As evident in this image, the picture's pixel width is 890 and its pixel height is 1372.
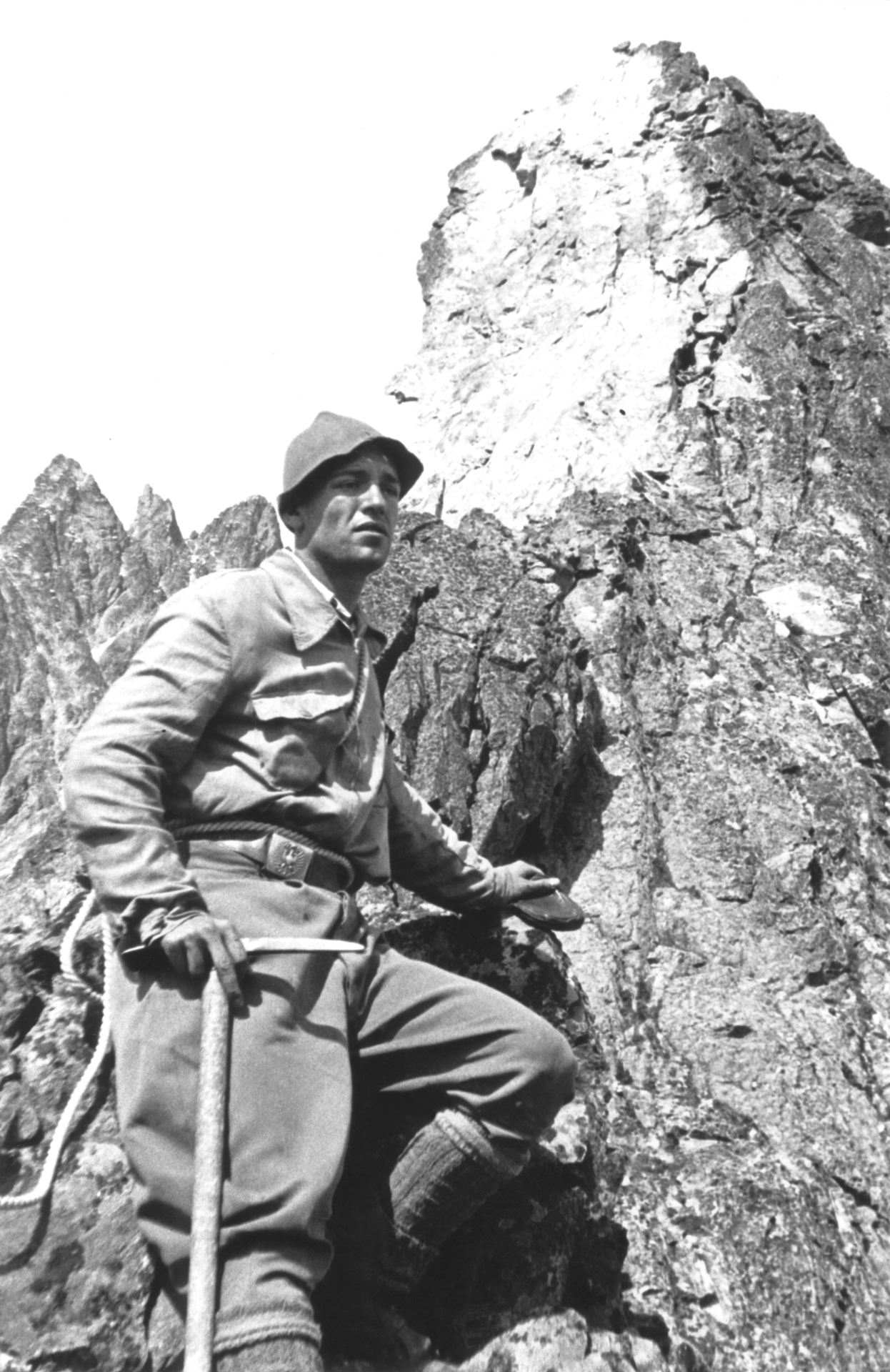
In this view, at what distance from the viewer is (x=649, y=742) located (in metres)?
9.24

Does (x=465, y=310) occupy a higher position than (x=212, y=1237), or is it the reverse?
(x=465, y=310)

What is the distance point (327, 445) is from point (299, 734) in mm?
1235

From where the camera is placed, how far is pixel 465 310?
49.5 ft

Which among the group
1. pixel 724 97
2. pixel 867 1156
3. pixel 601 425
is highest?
pixel 724 97

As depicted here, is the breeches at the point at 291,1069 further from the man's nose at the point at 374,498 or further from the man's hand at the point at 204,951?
the man's nose at the point at 374,498

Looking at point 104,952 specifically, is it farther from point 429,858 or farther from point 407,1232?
point 407,1232

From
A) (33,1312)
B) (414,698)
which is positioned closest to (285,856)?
(33,1312)

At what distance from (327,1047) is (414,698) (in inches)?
157

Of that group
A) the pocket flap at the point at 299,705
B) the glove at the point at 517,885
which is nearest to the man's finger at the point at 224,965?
the pocket flap at the point at 299,705

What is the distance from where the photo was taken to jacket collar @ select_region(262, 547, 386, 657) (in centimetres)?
520

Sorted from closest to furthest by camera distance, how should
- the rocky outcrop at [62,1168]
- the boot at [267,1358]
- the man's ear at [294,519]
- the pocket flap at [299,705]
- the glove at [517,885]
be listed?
the boot at [267,1358]
the rocky outcrop at [62,1168]
the pocket flap at [299,705]
the man's ear at [294,519]
the glove at [517,885]

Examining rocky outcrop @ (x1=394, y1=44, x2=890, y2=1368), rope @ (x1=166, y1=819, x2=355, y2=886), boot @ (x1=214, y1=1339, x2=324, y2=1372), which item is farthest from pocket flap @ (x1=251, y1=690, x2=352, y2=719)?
rocky outcrop @ (x1=394, y1=44, x2=890, y2=1368)

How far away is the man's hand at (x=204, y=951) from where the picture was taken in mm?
4281

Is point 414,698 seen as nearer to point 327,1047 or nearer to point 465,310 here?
point 327,1047
